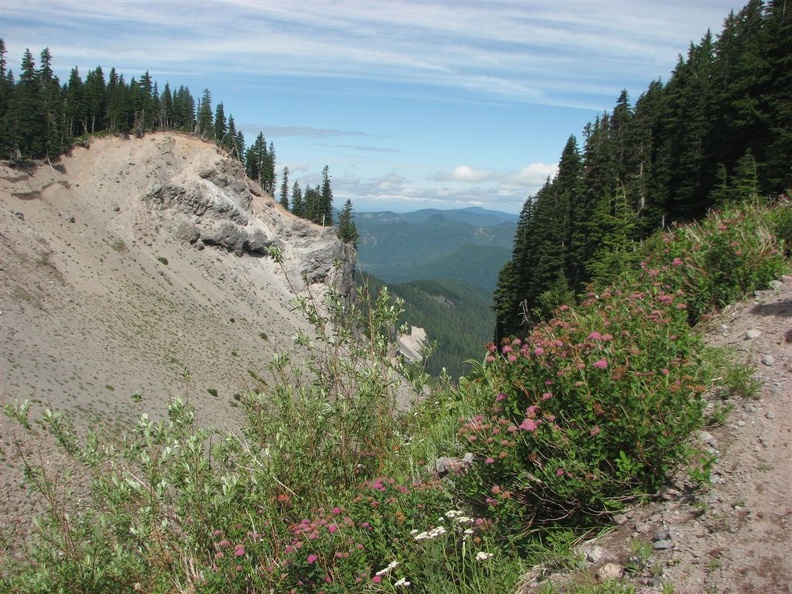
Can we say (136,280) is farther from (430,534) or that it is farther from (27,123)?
(430,534)

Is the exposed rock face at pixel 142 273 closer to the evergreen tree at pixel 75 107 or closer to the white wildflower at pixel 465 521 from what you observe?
the evergreen tree at pixel 75 107

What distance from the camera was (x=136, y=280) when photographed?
205 feet

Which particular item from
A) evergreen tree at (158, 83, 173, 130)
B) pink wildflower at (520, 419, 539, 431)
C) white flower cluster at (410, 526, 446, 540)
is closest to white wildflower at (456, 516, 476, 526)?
white flower cluster at (410, 526, 446, 540)

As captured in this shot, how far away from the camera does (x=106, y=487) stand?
5.21 metres

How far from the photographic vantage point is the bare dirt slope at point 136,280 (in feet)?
128

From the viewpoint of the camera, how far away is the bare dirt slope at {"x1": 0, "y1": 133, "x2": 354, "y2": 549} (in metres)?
38.9

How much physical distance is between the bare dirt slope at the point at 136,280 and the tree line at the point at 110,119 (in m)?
3.67

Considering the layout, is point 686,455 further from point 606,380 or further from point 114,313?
point 114,313

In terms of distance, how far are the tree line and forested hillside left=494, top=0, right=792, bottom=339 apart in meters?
37.5

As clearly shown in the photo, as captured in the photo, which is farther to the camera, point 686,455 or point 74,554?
point 74,554

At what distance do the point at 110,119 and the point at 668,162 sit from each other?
85.5m

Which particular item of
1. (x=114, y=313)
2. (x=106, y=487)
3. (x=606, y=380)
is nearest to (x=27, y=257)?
(x=114, y=313)

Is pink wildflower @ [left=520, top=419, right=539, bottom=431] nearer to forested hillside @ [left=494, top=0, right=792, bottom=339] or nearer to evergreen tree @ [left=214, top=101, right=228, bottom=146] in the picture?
forested hillside @ [left=494, top=0, right=792, bottom=339]

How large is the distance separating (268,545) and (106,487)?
180cm
